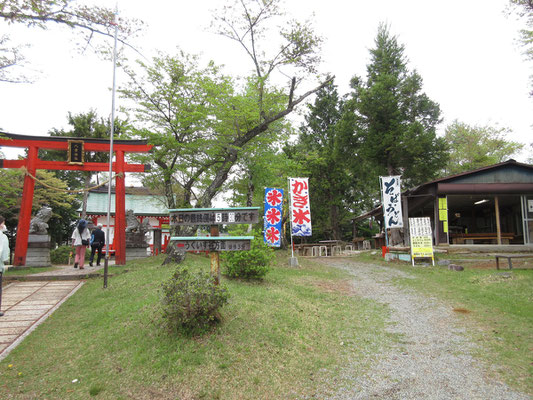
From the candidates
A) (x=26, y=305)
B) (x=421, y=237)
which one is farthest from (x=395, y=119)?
(x=26, y=305)

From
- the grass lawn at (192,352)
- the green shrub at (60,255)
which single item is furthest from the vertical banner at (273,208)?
the green shrub at (60,255)

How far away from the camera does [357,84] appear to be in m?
26.3

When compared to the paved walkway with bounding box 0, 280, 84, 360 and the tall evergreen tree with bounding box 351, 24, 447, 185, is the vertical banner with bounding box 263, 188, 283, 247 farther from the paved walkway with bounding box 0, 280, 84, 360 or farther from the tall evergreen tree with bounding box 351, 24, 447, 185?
the tall evergreen tree with bounding box 351, 24, 447, 185

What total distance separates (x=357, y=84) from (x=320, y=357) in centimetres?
2563

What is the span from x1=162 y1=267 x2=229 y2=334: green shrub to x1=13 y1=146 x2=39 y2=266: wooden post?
429 inches

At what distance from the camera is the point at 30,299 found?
7.77 m

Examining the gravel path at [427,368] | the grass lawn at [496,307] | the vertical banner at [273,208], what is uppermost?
the vertical banner at [273,208]

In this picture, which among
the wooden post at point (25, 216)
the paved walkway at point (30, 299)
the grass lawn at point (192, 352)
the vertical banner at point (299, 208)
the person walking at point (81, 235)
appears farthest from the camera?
the vertical banner at point (299, 208)

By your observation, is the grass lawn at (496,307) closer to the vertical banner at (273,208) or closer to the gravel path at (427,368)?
the gravel path at (427,368)

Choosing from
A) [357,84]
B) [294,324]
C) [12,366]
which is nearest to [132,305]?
[12,366]

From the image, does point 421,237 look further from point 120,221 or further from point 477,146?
point 477,146

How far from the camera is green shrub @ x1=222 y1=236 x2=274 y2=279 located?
832 centimetres

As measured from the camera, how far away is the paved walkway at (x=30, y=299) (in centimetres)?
559

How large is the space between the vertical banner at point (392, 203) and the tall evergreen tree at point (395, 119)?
21.4ft
